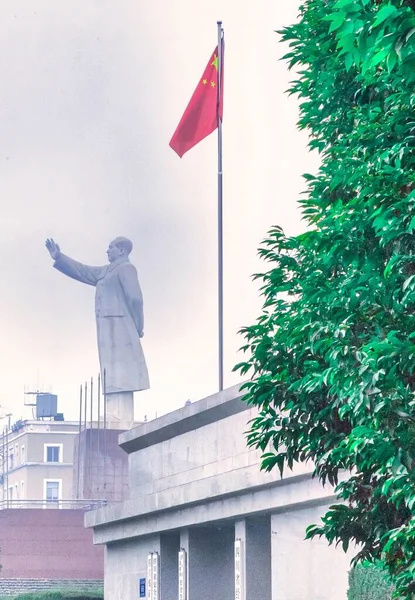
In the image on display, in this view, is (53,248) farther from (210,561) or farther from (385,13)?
(385,13)

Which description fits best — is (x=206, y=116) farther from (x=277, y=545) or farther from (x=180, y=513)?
(x=277, y=545)

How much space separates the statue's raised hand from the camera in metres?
70.8

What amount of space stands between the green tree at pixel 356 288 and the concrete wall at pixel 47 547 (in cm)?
5141

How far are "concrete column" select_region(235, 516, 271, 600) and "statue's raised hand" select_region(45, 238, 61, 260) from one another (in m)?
49.7

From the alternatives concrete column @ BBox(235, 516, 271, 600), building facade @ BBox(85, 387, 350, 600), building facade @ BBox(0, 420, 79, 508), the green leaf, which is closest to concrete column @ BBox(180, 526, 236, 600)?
building facade @ BBox(85, 387, 350, 600)

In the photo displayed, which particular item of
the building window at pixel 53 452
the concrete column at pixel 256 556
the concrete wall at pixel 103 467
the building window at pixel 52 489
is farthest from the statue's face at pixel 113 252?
the concrete column at pixel 256 556

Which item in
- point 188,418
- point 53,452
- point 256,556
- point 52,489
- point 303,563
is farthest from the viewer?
point 52,489

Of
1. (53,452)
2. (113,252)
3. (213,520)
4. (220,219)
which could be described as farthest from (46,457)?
(213,520)

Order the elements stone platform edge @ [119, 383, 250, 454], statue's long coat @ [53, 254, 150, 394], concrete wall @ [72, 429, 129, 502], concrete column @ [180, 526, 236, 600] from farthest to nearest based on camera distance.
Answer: statue's long coat @ [53, 254, 150, 394]
concrete wall @ [72, 429, 129, 502]
concrete column @ [180, 526, 236, 600]
stone platform edge @ [119, 383, 250, 454]

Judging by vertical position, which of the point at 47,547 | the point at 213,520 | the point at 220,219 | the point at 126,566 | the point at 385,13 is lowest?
the point at 126,566

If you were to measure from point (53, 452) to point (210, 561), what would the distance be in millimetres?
84861

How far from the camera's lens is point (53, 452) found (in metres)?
108

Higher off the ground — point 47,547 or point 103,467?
point 103,467

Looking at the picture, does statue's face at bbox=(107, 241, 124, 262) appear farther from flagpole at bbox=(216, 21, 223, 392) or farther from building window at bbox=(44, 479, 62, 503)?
building window at bbox=(44, 479, 62, 503)
